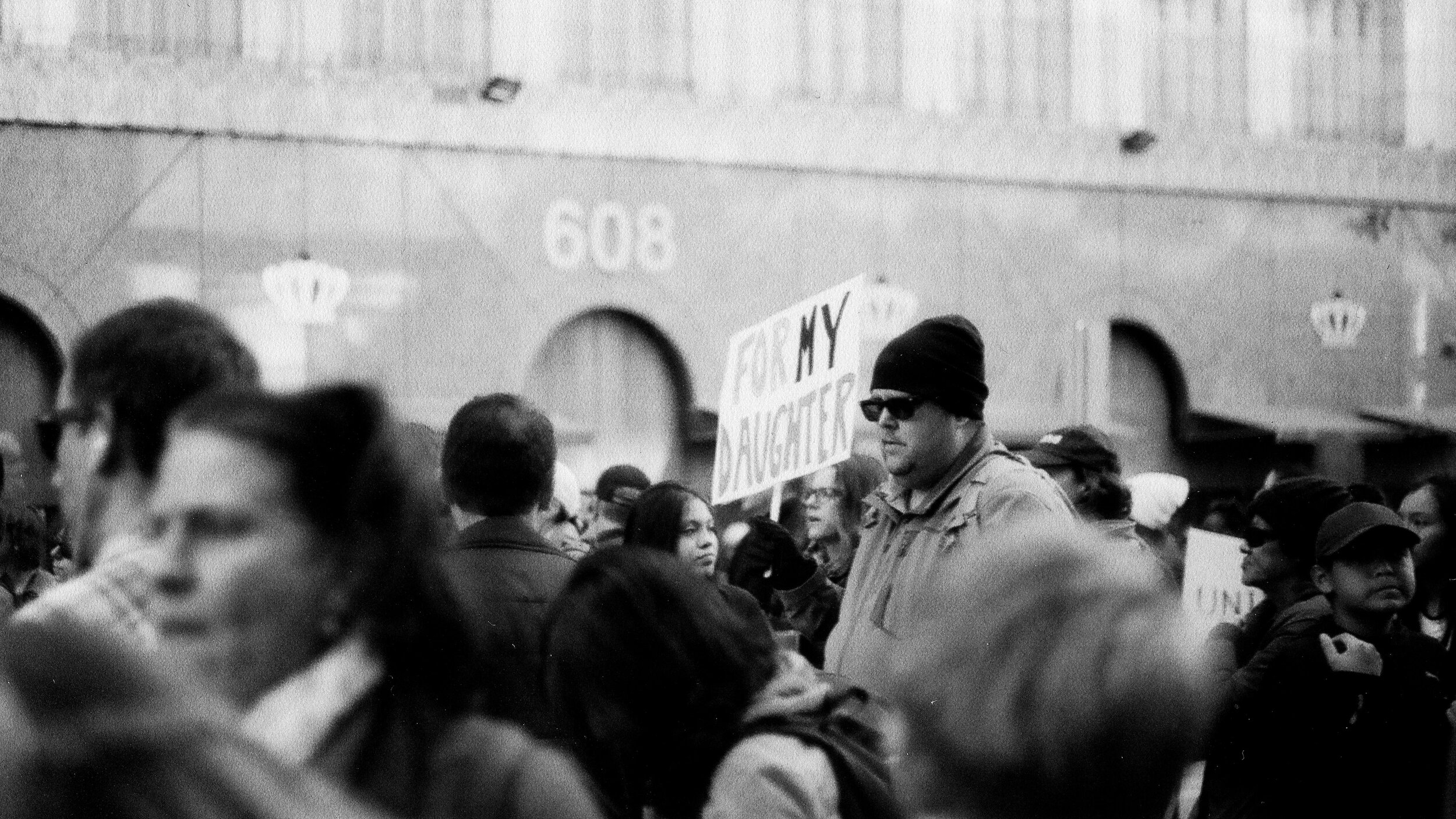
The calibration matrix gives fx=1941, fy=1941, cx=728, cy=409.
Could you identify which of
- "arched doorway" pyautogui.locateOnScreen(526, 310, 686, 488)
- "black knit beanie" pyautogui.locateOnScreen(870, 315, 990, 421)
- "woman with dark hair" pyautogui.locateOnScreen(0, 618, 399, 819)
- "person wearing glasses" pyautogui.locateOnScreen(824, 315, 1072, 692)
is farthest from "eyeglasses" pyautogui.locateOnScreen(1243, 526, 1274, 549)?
"arched doorway" pyautogui.locateOnScreen(526, 310, 686, 488)

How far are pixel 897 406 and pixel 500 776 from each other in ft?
9.55

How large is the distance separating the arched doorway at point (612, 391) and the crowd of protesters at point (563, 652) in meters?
13.6

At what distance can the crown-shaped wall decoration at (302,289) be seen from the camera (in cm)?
1641

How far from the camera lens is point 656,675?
2.79 meters

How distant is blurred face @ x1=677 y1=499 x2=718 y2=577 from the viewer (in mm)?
6250

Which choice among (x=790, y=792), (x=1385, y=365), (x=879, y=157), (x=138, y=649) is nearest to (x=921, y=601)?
(x=790, y=792)

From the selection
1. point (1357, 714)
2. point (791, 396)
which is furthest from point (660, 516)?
point (1357, 714)

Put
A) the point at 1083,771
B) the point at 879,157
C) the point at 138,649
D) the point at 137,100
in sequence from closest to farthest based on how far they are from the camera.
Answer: the point at 138,649 < the point at 1083,771 < the point at 137,100 < the point at 879,157

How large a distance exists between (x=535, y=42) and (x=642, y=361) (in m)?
3.18

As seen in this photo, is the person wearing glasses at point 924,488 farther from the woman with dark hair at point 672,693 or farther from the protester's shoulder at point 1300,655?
the woman with dark hair at point 672,693

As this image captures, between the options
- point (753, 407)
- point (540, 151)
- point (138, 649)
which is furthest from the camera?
point (540, 151)

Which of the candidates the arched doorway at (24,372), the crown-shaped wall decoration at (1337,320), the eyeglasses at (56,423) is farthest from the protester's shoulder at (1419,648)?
the crown-shaped wall decoration at (1337,320)

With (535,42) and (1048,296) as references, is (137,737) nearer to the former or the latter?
(535,42)

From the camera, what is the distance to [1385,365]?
72.9ft
